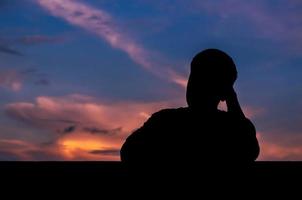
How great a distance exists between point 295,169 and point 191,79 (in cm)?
189

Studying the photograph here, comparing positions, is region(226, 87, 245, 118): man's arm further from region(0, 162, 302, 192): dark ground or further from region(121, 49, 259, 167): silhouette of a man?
region(0, 162, 302, 192): dark ground

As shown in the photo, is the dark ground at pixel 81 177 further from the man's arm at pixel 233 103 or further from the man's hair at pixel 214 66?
the man's hair at pixel 214 66

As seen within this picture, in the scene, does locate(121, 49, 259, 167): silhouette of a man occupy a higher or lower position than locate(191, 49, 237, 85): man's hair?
lower

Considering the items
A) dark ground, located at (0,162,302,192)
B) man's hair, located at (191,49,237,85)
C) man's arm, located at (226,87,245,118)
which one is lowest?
dark ground, located at (0,162,302,192)

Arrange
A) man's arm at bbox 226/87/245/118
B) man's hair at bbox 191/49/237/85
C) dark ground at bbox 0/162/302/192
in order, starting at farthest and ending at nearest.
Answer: dark ground at bbox 0/162/302/192 → man's arm at bbox 226/87/245/118 → man's hair at bbox 191/49/237/85

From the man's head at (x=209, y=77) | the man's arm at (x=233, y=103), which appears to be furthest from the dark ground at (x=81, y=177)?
the man's head at (x=209, y=77)

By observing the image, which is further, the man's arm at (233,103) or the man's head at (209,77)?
the man's arm at (233,103)

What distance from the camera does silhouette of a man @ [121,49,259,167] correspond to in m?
1.60

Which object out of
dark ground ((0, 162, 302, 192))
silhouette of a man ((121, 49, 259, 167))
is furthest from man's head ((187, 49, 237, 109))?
dark ground ((0, 162, 302, 192))

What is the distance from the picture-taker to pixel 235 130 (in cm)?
161

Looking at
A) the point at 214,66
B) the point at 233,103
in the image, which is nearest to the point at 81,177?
the point at 233,103

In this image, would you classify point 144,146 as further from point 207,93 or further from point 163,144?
point 207,93

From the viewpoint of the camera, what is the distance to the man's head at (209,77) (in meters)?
1.60

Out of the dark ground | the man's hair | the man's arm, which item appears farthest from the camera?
the dark ground
